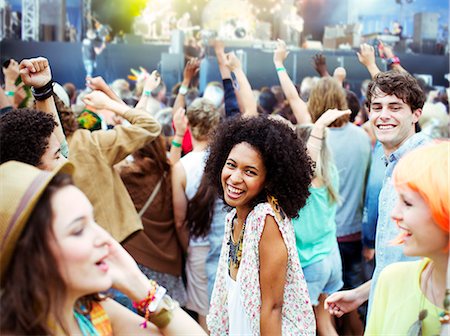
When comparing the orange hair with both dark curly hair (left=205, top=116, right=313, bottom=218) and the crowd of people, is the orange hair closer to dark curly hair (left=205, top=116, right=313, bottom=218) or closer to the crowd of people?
the crowd of people

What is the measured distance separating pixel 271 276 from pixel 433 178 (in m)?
0.98

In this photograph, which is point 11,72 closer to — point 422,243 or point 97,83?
point 97,83

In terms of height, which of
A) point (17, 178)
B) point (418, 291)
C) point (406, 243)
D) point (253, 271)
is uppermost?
point (17, 178)

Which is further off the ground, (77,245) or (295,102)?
(295,102)

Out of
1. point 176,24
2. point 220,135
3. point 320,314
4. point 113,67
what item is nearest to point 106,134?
point 220,135

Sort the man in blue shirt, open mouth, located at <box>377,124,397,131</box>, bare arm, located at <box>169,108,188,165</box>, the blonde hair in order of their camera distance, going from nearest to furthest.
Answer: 1. the man in blue shirt
2. open mouth, located at <box>377,124,397,131</box>
3. the blonde hair
4. bare arm, located at <box>169,108,188,165</box>

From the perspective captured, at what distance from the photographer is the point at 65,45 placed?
21.8ft

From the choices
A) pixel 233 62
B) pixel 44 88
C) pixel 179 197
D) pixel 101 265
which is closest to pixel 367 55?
pixel 233 62

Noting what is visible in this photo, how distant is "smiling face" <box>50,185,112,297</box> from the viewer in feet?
4.19

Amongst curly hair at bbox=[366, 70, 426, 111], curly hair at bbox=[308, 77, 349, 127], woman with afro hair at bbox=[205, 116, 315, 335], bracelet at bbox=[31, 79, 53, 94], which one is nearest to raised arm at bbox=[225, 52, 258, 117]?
curly hair at bbox=[308, 77, 349, 127]

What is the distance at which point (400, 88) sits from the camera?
8.87ft

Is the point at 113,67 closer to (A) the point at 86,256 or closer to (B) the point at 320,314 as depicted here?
(B) the point at 320,314

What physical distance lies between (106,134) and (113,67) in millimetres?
4623

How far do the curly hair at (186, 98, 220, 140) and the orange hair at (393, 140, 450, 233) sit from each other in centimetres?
240
